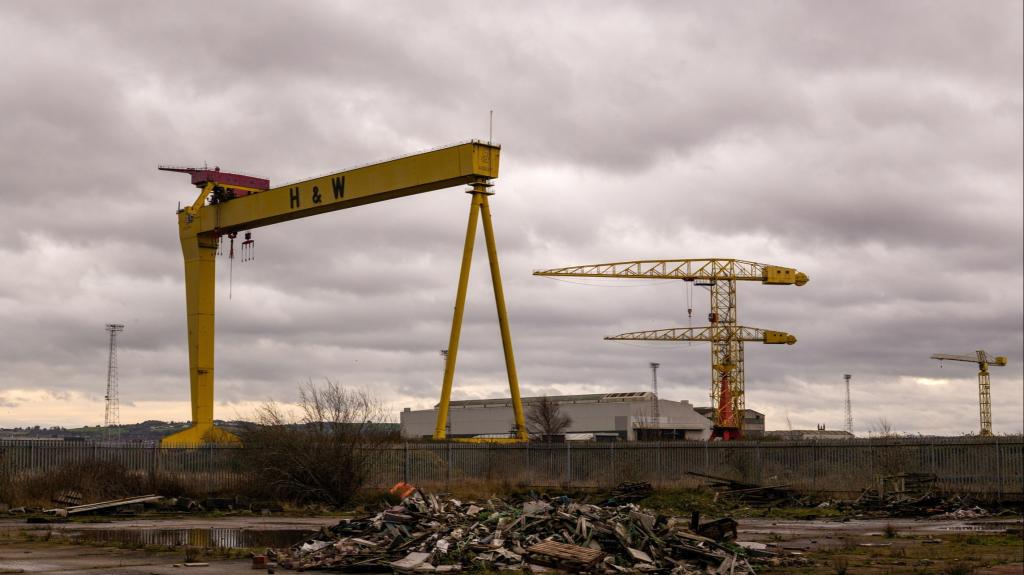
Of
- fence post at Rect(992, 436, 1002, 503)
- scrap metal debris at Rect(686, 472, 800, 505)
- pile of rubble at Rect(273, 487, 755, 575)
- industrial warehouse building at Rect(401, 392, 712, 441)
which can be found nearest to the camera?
pile of rubble at Rect(273, 487, 755, 575)

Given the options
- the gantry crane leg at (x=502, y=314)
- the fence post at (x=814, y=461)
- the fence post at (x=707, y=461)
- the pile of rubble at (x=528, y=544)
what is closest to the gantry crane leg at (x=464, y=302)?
the gantry crane leg at (x=502, y=314)

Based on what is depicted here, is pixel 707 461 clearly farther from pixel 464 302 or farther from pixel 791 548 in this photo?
pixel 791 548

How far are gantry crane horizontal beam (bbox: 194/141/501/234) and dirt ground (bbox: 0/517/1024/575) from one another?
15.4m

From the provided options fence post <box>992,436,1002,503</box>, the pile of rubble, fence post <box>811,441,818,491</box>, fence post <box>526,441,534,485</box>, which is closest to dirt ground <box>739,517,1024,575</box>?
the pile of rubble

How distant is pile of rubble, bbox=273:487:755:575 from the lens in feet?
51.0

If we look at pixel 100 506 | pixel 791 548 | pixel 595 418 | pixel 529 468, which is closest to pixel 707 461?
pixel 529 468

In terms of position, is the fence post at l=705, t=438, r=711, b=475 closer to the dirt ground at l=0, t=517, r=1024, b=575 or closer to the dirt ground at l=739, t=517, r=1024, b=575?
the dirt ground at l=739, t=517, r=1024, b=575

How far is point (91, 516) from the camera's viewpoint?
86.6ft

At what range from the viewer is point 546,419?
85.6 metres

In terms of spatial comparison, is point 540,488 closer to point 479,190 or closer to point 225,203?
point 479,190

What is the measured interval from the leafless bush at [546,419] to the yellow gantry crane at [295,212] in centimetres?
4189

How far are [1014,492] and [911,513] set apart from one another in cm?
412

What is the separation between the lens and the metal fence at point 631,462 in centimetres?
3155

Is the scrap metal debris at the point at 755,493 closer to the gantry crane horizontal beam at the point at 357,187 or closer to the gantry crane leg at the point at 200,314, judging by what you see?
the gantry crane horizontal beam at the point at 357,187
